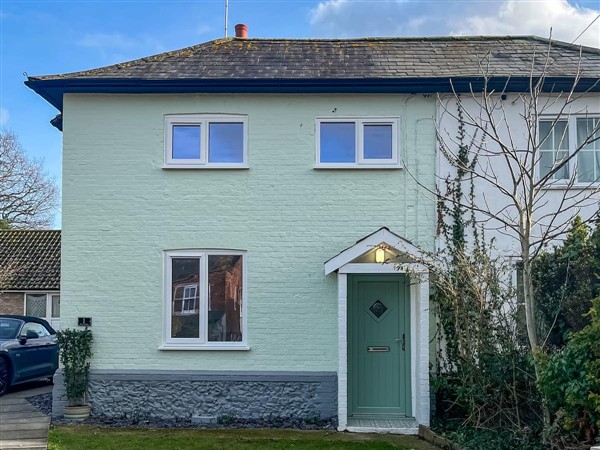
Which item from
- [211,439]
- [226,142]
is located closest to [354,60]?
[226,142]

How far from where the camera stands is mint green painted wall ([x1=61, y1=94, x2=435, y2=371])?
9992 millimetres

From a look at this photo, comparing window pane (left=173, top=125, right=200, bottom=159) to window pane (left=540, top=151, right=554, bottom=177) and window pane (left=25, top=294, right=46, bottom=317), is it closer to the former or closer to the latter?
window pane (left=540, top=151, right=554, bottom=177)

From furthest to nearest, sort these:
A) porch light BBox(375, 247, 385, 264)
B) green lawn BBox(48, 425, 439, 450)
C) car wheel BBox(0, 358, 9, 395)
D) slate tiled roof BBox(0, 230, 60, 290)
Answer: slate tiled roof BBox(0, 230, 60, 290) < car wheel BBox(0, 358, 9, 395) < porch light BBox(375, 247, 385, 264) < green lawn BBox(48, 425, 439, 450)

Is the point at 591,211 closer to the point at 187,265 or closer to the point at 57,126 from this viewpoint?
the point at 187,265

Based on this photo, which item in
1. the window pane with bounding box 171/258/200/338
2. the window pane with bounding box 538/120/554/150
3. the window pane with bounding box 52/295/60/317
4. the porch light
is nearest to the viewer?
the porch light

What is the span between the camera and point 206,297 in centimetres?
1012

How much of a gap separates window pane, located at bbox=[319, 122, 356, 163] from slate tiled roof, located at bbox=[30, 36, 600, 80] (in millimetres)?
858

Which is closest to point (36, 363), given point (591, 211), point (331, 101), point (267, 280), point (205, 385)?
point (205, 385)

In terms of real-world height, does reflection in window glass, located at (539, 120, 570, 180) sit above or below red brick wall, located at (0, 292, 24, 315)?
above

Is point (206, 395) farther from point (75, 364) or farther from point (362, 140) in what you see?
point (362, 140)

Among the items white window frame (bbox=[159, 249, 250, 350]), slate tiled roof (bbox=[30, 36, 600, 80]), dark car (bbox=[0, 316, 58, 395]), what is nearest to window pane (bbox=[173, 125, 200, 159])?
slate tiled roof (bbox=[30, 36, 600, 80])

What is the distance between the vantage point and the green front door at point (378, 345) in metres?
9.94

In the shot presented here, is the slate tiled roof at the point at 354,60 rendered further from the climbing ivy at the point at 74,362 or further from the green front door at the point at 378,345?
the climbing ivy at the point at 74,362

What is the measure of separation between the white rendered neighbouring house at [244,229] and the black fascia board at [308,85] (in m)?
0.03
